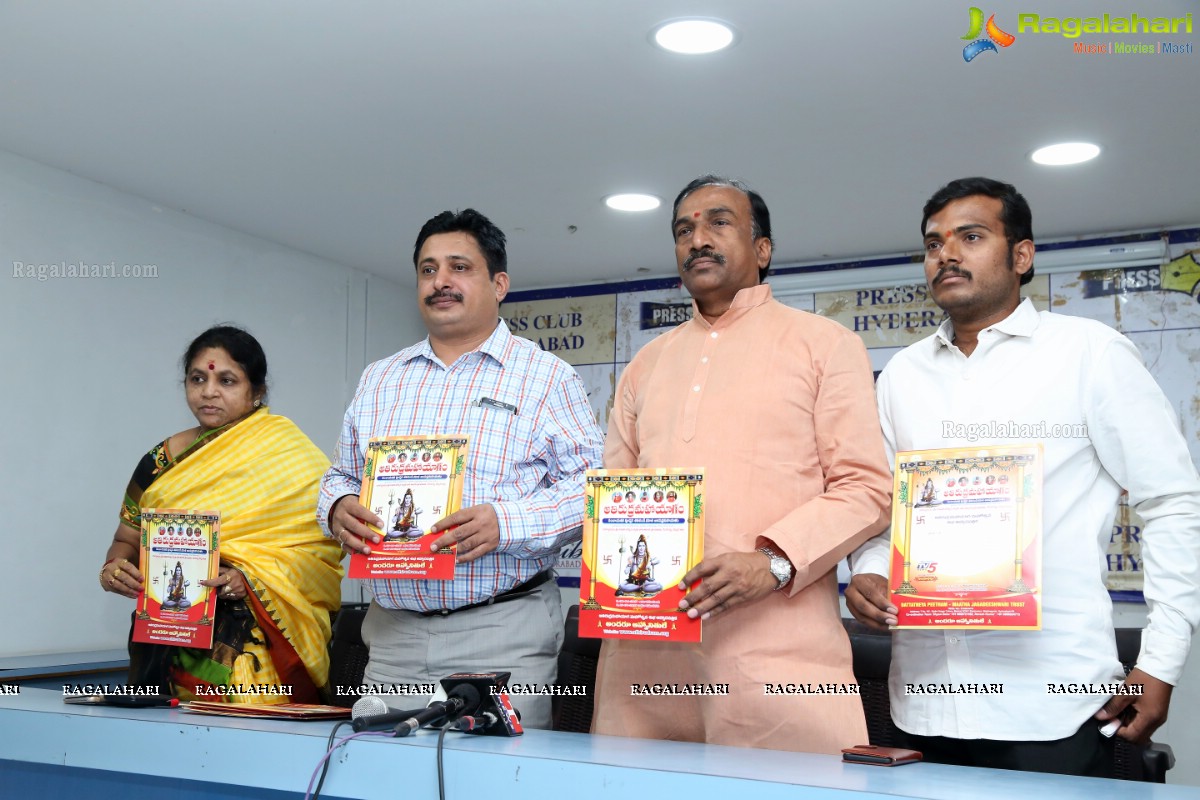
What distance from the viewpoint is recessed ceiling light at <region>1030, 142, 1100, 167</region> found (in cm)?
351

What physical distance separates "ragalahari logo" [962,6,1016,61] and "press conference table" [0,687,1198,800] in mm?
1983

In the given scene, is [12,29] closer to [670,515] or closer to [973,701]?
[670,515]

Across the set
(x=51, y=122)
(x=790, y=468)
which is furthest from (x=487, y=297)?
(x=51, y=122)

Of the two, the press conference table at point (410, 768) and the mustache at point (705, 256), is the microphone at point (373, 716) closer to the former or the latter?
the press conference table at point (410, 768)

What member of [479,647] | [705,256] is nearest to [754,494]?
[705,256]

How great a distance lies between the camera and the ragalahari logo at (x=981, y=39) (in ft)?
8.79

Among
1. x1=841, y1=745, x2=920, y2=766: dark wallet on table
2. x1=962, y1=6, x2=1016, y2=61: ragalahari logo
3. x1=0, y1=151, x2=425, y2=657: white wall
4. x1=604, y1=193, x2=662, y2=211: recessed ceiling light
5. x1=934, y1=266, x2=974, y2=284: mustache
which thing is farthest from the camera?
x1=604, y1=193, x2=662, y2=211: recessed ceiling light

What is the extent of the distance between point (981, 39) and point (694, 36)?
29.1 inches

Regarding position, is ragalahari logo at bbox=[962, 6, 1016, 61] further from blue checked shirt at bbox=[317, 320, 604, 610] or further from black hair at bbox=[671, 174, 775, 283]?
blue checked shirt at bbox=[317, 320, 604, 610]

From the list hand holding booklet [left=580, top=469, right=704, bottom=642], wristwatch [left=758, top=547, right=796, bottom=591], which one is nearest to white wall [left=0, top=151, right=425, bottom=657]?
hand holding booklet [left=580, top=469, right=704, bottom=642]

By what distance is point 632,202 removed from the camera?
13.6 ft

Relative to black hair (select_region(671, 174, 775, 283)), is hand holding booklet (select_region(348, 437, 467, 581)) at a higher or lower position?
lower

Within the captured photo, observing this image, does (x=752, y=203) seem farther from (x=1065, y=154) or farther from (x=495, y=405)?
(x=1065, y=154)

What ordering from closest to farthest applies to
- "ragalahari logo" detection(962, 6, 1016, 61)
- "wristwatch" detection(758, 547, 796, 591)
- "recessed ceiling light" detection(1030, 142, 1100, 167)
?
1. "wristwatch" detection(758, 547, 796, 591)
2. "ragalahari logo" detection(962, 6, 1016, 61)
3. "recessed ceiling light" detection(1030, 142, 1100, 167)
